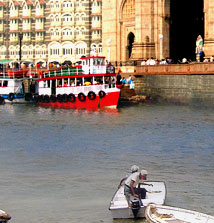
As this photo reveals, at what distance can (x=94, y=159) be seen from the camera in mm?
39219

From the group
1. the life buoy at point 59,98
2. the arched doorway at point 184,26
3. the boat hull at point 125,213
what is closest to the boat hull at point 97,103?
the life buoy at point 59,98

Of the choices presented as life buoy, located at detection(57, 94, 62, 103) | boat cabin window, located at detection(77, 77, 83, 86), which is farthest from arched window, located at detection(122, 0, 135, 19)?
boat cabin window, located at detection(77, 77, 83, 86)

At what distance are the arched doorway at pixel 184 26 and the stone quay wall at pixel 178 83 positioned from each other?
10.5 metres

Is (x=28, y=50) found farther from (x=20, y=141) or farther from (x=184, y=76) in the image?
(x=20, y=141)

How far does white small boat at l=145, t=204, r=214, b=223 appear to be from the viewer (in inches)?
964

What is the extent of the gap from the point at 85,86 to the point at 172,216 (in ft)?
151

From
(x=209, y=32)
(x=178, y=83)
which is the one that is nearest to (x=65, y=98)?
(x=178, y=83)

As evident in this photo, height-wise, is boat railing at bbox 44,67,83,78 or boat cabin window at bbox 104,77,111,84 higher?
boat railing at bbox 44,67,83,78

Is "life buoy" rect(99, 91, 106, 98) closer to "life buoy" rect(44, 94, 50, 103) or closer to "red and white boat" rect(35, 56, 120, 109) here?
"red and white boat" rect(35, 56, 120, 109)

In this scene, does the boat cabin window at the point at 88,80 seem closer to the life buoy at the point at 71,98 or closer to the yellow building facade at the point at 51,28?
the life buoy at the point at 71,98

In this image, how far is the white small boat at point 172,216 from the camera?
24.5 m

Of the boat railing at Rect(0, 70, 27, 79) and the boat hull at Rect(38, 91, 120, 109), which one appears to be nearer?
the boat hull at Rect(38, 91, 120, 109)

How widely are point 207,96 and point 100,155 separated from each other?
2718cm

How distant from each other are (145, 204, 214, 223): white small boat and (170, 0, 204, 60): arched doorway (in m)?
58.8
